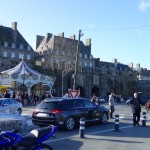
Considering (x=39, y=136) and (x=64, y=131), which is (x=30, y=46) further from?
(x=39, y=136)

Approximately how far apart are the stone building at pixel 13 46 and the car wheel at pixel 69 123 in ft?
202

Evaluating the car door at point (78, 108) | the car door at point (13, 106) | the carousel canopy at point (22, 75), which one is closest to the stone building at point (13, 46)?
the carousel canopy at point (22, 75)

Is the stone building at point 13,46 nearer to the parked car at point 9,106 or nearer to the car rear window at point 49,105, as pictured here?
the parked car at point 9,106

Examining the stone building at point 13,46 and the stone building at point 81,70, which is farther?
the stone building at point 13,46

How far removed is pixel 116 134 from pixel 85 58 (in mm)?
85089

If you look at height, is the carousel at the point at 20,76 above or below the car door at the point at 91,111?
above

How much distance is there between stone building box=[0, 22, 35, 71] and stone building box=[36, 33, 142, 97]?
12.2 feet

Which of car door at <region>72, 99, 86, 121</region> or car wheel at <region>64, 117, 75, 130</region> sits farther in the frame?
car door at <region>72, 99, 86, 121</region>

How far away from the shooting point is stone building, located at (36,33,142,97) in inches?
2571

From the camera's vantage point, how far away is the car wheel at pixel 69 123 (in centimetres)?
1598

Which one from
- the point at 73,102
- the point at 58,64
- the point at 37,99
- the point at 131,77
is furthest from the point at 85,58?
the point at 73,102

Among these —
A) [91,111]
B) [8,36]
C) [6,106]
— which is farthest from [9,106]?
[8,36]

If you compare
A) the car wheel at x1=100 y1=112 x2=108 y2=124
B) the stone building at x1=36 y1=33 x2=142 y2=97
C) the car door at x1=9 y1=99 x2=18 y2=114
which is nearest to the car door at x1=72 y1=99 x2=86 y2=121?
the car wheel at x1=100 y1=112 x2=108 y2=124

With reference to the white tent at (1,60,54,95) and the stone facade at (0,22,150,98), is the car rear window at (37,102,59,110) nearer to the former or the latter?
the white tent at (1,60,54,95)
